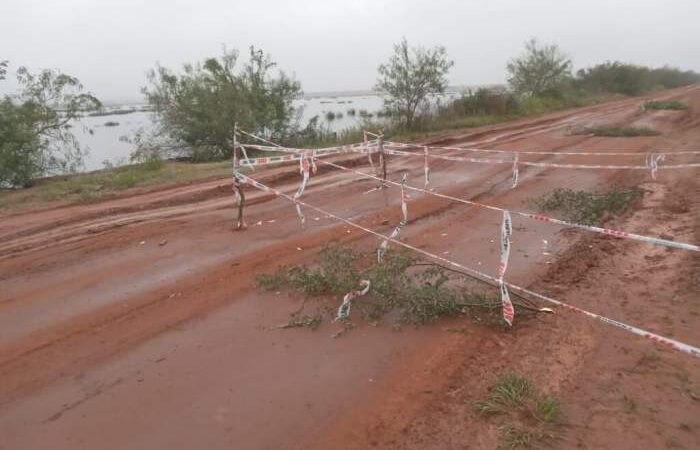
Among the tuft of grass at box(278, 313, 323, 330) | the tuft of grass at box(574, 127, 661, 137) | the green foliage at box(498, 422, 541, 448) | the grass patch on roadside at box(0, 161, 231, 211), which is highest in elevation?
the grass patch on roadside at box(0, 161, 231, 211)

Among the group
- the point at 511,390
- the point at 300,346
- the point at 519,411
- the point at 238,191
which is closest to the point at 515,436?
the point at 519,411

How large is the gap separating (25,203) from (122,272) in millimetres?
5639

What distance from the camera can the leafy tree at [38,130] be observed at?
42.1 ft

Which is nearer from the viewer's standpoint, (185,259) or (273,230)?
(185,259)

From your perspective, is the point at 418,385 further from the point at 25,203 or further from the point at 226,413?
the point at 25,203

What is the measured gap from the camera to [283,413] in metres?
3.73

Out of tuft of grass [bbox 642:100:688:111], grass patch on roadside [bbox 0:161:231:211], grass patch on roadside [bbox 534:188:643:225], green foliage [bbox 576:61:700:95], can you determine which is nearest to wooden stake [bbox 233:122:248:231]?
grass patch on roadside [bbox 0:161:231:211]

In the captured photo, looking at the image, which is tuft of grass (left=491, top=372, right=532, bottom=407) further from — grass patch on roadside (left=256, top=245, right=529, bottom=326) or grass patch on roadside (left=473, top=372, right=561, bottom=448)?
grass patch on roadside (left=256, top=245, right=529, bottom=326)

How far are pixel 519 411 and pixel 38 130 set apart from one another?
593 inches

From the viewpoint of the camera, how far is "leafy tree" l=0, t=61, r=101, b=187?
12.8 m

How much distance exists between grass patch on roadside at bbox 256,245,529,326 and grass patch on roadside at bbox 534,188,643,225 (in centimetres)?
337

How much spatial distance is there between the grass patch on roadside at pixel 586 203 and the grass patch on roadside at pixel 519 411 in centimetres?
482

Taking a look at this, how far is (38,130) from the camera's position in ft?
46.1

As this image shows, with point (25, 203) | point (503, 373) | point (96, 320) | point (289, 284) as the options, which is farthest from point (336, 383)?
point (25, 203)
